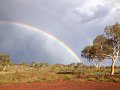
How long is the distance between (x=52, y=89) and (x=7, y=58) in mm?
64012

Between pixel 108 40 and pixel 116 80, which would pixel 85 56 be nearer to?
pixel 108 40

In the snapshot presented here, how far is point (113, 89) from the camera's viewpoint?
20.4m

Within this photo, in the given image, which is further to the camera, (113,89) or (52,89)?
(52,89)

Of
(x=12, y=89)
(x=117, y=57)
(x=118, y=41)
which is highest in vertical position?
(x=118, y=41)

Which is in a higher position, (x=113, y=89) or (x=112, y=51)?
(x=112, y=51)

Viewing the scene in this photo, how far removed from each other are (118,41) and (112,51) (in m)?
2.37

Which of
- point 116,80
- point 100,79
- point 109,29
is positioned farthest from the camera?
point 109,29

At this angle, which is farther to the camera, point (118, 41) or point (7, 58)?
point (7, 58)

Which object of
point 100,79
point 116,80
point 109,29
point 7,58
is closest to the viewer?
point 116,80

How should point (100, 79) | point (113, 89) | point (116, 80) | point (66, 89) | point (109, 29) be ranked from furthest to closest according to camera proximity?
point (109, 29) → point (100, 79) → point (116, 80) → point (66, 89) → point (113, 89)

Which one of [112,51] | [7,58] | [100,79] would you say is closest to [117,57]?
[112,51]

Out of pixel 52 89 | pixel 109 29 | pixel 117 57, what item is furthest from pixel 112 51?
pixel 52 89

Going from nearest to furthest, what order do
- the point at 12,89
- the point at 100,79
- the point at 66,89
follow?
the point at 66,89 → the point at 12,89 → the point at 100,79

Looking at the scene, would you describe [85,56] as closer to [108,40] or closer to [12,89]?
[108,40]
